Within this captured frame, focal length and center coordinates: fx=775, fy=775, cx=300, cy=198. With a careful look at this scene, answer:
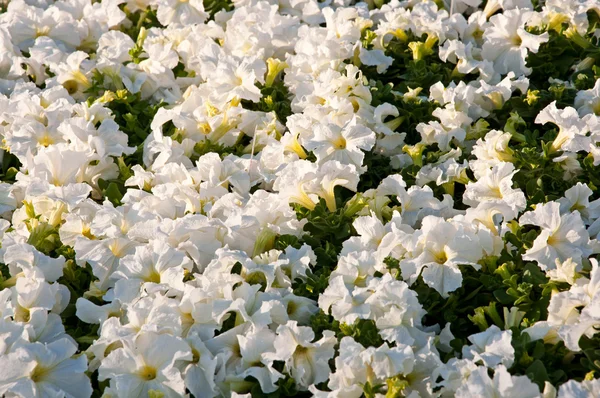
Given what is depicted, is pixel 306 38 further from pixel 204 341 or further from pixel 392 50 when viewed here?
pixel 204 341

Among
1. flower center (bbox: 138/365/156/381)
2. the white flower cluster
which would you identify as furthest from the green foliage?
flower center (bbox: 138/365/156/381)

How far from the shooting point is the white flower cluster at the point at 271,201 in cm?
215

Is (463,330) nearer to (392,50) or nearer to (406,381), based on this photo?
(406,381)

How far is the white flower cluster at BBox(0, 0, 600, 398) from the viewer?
2148 millimetres

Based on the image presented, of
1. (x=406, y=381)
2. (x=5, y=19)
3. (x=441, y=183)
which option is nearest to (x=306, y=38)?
(x=441, y=183)

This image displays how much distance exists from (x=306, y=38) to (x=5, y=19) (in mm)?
1536

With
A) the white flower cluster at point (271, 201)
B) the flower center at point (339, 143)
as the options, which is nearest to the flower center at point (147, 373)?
the white flower cluster at point (271, 201)

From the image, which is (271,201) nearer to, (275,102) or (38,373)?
(275,102)

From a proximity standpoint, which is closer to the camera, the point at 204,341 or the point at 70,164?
the point at 204,341

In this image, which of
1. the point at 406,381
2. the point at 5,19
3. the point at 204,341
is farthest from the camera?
the point at 5,19

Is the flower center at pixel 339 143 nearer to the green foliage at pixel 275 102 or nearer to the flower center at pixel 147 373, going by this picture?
the green foliage at pixel 275 102

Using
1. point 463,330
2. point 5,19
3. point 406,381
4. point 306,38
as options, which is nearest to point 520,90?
point 306,38

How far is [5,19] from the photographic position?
12.6 feet

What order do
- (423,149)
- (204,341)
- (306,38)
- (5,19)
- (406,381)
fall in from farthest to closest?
1. (5,19)
2. (306,38)
3. (423,149)
4. (204,341)
5. (406,381)
